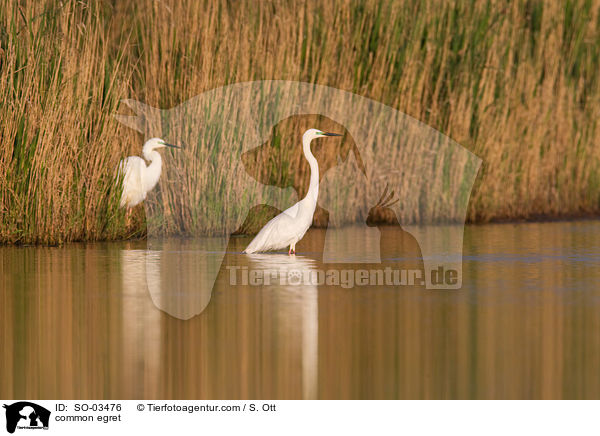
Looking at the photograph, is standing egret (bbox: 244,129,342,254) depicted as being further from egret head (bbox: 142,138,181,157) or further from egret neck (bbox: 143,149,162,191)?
egret head (bbox: 142,138,181,157)

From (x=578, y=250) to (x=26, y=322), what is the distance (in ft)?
17.0

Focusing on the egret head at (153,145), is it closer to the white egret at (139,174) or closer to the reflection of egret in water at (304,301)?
the white egret at (139,174)

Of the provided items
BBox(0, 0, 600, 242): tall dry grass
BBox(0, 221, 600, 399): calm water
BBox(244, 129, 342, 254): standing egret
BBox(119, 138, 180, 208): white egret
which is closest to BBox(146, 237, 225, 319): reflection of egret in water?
BBox(0, 221, 600, 399): calm water

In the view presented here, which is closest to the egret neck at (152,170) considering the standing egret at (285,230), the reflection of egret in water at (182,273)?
the reflection of egret in water at (182,273)

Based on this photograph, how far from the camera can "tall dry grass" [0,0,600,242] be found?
9.47 metres

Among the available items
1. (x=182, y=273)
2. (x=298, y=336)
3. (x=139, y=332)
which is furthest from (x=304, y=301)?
(x=182, y=273)

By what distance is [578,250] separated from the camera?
9305mm

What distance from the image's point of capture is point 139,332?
18.2 feet

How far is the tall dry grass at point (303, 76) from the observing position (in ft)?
31.1

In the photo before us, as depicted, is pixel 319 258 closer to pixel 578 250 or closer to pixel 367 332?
pixel 578 250

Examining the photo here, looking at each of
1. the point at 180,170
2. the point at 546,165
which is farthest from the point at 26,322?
the point at 546,165

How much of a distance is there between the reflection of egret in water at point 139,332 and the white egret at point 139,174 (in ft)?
6.47

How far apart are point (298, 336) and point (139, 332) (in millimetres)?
812

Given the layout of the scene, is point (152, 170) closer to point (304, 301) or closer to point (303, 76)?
point (303, 76)
